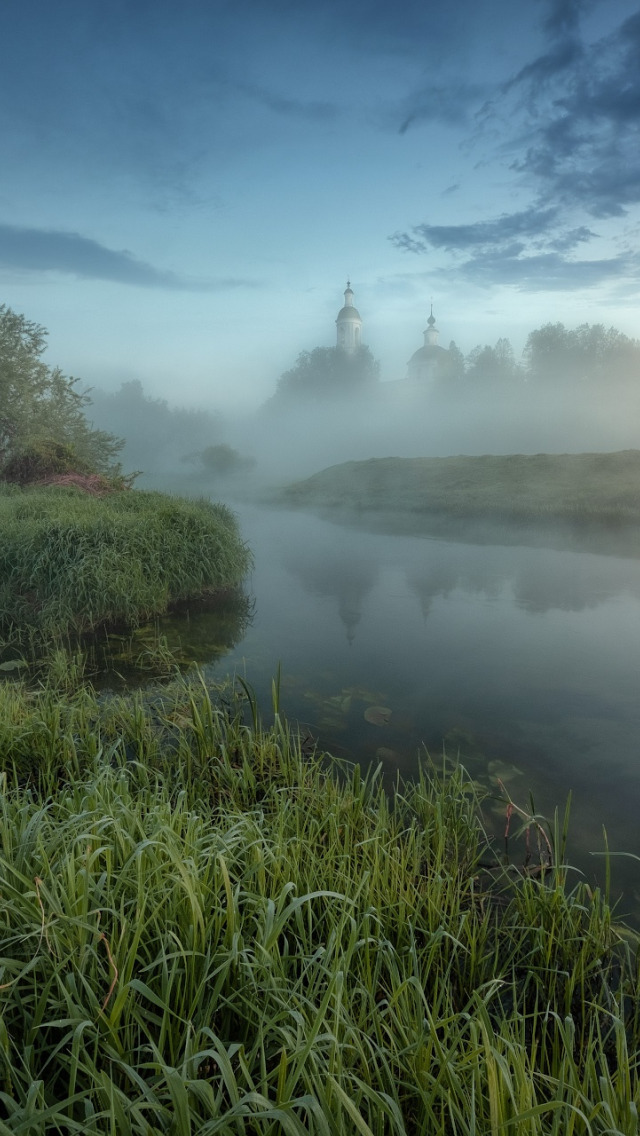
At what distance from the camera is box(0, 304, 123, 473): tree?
1683 cm

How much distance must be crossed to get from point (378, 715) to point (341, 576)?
22.7 ft

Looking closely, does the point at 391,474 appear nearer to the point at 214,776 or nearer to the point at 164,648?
the point at 164,648

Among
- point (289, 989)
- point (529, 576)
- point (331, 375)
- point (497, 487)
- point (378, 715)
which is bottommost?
point (378, 715)

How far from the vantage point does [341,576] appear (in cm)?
1247

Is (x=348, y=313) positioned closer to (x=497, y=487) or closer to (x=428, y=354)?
(x=428, y=354)

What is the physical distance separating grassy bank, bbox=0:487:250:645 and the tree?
7.46m

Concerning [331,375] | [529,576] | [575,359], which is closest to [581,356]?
[575,359]

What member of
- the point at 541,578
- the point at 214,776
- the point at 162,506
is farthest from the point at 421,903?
the point at 541,578

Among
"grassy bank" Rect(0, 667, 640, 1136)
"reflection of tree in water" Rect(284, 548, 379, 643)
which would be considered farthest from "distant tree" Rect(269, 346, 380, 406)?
"grassy bank" Rect(0, 667, 640, 1136)

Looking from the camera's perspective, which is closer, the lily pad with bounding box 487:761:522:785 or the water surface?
the lily pad with bounding box 487:761:522:785

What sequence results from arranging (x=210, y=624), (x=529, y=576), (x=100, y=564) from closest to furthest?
(x=100, y=564) < (x=210, y=624) < (x=529, y=576)

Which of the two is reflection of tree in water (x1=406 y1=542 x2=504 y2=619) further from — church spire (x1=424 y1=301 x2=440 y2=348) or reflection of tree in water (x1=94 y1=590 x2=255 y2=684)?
church spire (x1=424 y1=301 x2=440 y2=348)

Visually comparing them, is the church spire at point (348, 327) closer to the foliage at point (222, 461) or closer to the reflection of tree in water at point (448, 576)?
the foliage at point (222, 461)

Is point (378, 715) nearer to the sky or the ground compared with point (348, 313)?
nearer to the ground
